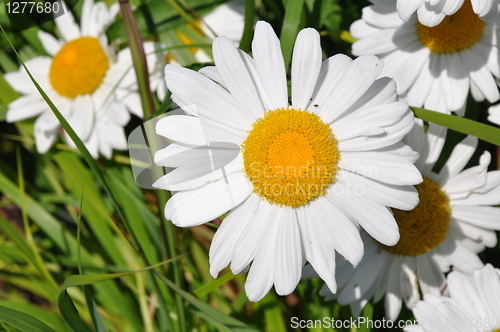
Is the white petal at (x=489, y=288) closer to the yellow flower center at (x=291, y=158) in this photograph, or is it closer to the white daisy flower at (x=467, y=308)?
the white daisy flower at (x=467, y=308)

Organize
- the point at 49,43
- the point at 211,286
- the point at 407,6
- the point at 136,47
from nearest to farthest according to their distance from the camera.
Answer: the point at 407,6, the point at 136,47, the point at 211,286, the point at 49,43

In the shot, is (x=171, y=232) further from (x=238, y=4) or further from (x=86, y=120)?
(x=238, y=4)

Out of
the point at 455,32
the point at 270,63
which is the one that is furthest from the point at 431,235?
the point at 270,63

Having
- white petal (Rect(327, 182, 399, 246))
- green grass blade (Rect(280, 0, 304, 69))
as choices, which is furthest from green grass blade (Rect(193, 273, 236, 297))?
green grass blade (Rect(280, 0, 304, 69))

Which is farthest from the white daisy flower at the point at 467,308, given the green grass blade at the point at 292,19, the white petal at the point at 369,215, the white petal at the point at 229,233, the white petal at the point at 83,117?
the white petal at the point at 83,117

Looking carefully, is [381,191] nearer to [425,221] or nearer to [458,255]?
[425,221]

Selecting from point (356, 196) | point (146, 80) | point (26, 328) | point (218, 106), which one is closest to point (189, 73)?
point (218, 106)

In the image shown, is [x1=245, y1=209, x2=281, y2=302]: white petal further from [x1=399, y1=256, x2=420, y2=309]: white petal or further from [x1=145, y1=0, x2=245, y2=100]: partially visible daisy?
[x1=145, y1=0, x2=245, y2=100]: partially visible daisy
